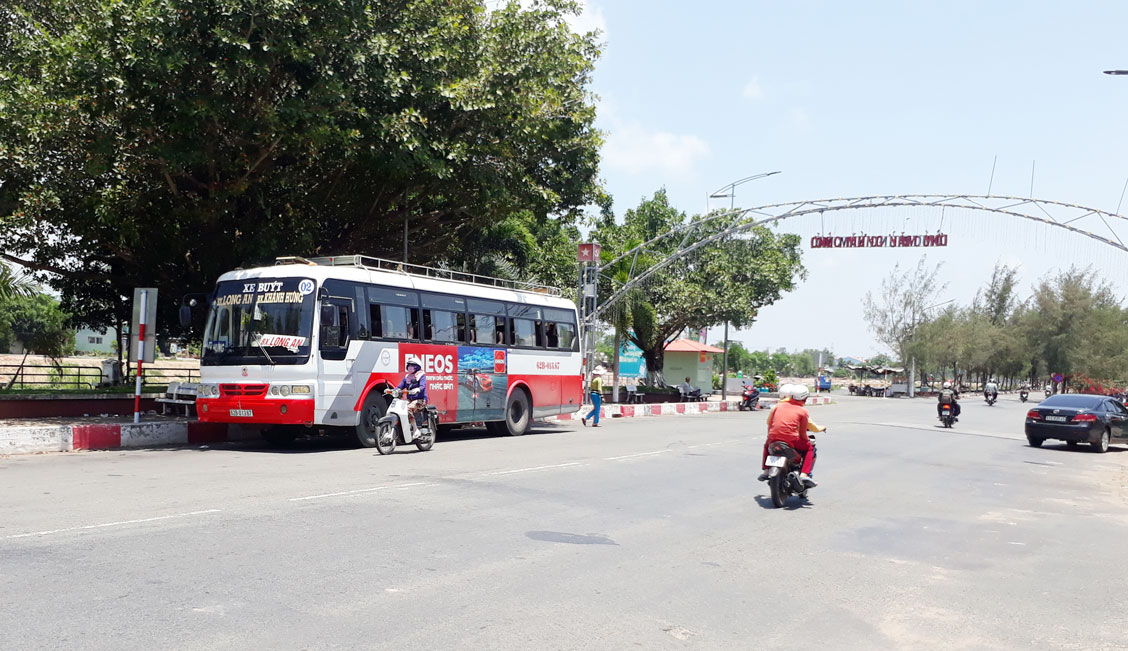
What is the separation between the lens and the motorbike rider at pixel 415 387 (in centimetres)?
1673

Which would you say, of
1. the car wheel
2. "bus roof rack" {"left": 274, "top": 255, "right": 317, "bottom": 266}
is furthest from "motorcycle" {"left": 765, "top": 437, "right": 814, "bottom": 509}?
the car wheel

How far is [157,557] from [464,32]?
15.6 m

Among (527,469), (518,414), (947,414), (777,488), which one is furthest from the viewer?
(947,414)

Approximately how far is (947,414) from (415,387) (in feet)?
70.1

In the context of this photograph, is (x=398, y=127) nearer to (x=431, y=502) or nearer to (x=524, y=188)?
(x=524, y=188)

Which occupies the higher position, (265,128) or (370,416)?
(265,128)

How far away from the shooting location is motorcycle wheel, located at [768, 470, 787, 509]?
11203 mm

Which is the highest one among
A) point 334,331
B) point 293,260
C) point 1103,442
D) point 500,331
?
point 293,260

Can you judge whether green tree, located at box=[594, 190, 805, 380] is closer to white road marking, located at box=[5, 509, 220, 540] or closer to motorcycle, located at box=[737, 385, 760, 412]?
motorcycle, located at box=[737, 385, 760, 412]

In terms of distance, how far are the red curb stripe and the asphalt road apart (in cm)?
172

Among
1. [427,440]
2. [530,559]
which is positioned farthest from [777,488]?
[427,440]

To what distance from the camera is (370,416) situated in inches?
686

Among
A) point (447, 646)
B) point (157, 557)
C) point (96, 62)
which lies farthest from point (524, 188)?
point (447, 646)

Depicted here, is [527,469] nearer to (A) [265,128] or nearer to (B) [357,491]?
(B) [357,491]
